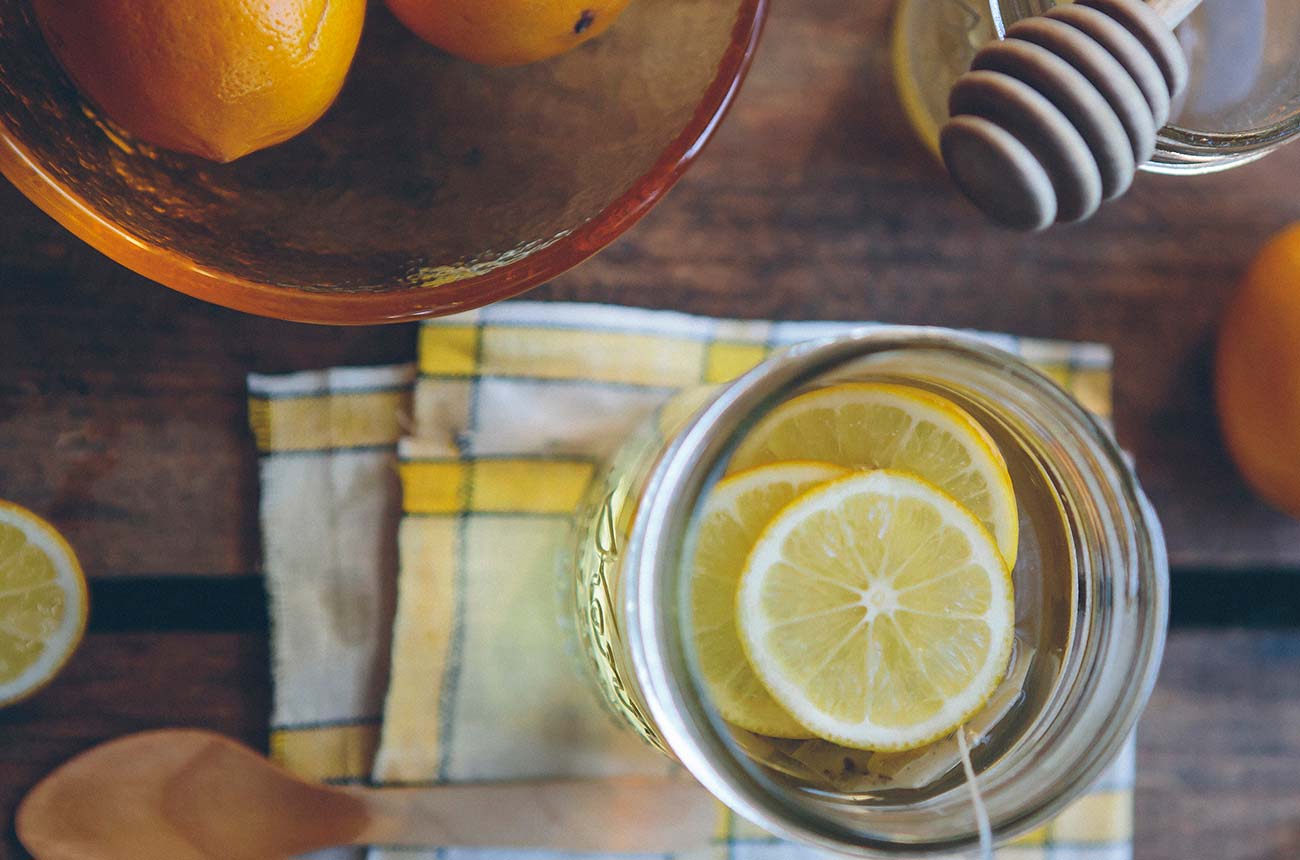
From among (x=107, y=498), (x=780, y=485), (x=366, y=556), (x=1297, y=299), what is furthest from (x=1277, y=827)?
(x=107, y=498)

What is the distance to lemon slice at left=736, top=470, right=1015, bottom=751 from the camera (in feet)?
1.23

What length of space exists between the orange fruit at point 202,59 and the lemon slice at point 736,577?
8.6 inches

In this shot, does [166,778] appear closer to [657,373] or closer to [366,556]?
[366,556]

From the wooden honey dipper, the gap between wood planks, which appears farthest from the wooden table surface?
the wooden honey dipper

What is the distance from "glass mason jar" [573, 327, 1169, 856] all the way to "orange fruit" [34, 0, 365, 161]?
193mm

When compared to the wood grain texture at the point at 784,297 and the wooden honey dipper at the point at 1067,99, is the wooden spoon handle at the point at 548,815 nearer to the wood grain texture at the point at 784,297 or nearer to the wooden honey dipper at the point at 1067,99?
A: the wood grain texture at the point at 784,297

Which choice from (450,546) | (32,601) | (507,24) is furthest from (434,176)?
(32,601)

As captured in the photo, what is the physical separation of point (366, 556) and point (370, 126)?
22 cm

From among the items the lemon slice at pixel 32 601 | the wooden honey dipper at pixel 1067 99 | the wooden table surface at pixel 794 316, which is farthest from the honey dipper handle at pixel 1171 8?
the lemon slice at pixel 32 601

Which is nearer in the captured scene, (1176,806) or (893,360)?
(893,360)

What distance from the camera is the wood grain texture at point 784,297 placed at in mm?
517

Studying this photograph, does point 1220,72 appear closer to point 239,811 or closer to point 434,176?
point 434,176

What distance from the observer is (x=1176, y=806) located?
0.56m

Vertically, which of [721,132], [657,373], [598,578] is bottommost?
[598,578]
